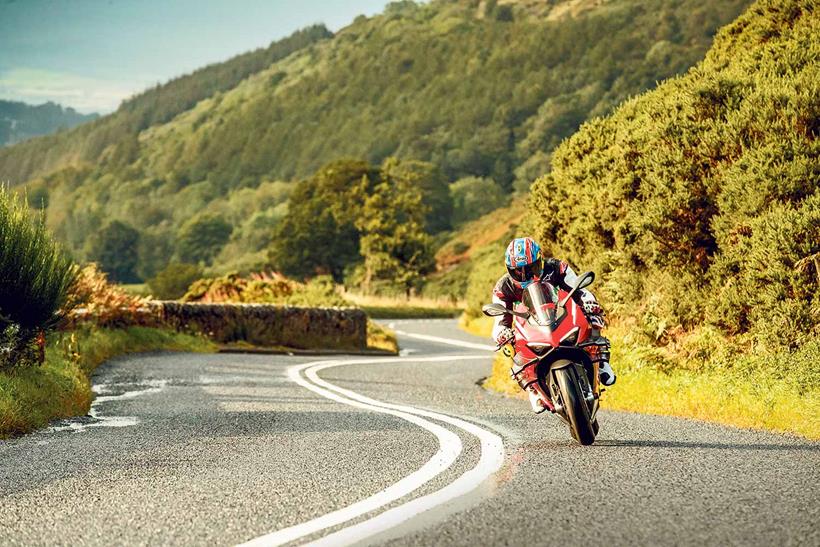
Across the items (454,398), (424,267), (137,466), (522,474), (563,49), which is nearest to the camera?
(522,474)

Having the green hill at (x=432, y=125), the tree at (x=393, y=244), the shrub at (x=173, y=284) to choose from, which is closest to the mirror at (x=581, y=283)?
the tree at (x=393, y=244)

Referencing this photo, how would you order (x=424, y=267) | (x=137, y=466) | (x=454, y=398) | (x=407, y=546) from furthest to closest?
(x=424, y=267), (x=454, y=398), (x=137, y=466), (x=407, y=546)

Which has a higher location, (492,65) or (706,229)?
(492,65)

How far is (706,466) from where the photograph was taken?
23.6 feet

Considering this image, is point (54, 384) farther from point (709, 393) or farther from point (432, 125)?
point (432, 125)

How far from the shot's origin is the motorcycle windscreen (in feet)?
28.4

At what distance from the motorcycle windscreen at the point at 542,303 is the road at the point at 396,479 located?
3.38ft

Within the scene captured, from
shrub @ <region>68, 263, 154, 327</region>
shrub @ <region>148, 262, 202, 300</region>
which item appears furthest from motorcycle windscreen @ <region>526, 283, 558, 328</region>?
shrub @ <region>148, 262, 202, 300</region>

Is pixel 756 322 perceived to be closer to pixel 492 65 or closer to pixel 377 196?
pixel 377 196

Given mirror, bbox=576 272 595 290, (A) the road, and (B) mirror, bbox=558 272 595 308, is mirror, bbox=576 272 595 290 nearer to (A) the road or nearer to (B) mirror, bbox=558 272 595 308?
(B) mirror, bbox=558 272 595 308

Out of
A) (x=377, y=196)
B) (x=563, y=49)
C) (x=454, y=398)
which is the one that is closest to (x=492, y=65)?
(x=563, y=49)

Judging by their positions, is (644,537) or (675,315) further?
(675,315)

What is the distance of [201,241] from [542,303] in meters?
123

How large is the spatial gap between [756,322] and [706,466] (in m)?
4.27
